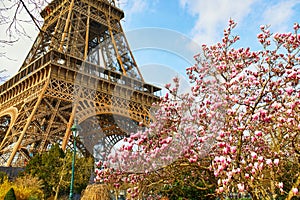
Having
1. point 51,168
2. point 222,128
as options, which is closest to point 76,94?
point 51,168

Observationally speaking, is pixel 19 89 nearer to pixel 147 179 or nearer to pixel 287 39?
pixel 147 179

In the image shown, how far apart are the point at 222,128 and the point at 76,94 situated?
15691 millimetres

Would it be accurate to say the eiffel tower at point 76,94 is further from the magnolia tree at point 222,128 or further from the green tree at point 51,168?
the magnolia tree at point 222,128

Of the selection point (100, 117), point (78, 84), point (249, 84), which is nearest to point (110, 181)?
point (249, 84)

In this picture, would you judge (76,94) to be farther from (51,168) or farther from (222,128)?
(222,128)

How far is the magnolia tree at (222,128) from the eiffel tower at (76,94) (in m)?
9.29

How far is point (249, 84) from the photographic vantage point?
5105mm

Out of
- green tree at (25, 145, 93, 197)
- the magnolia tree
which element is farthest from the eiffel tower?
the magnolia tree

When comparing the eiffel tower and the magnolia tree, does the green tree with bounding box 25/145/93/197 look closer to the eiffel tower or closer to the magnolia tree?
the eiffel tower

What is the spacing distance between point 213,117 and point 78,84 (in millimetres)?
15855

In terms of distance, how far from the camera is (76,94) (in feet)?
63.7

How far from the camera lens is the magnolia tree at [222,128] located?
4.68m

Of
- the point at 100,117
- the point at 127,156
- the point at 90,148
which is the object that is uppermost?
the point at 100,117

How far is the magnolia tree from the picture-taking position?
184 inches
